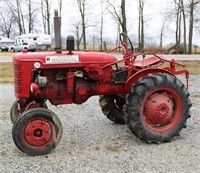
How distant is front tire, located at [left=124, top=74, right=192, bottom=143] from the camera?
4.82 metres

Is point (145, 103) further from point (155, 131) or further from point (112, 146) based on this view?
point (112, 146)

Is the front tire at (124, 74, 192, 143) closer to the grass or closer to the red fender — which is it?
the red fender

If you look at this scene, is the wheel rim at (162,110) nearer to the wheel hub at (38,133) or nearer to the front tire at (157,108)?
the front tire at (157,108)

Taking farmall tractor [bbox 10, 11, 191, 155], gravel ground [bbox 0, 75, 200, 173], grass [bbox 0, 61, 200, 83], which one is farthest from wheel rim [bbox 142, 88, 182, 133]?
grass [bbox 0, 61, 200, 83]

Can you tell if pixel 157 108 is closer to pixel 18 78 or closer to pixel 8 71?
pixel 18 78

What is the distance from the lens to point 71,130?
5.84 meters

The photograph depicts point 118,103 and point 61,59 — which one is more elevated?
point 61,59

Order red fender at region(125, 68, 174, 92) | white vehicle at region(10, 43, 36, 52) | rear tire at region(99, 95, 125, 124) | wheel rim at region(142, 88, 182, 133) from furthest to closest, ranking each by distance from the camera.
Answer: white vehicle at region(10, 43, 36, 52) → rear tire at region(99, 95, 125, 124) → red fender at region(125, 68, 174, 92) → wheel rim at region(142, 88, 182, 133)

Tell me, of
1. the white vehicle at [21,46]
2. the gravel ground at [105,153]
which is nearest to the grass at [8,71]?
the gravel ground at [105,153]

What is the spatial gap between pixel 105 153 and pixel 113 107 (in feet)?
5.39

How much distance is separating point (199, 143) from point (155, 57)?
1.52m

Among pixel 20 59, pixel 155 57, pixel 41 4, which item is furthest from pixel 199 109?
pixel 41 4

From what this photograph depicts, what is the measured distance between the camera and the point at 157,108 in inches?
198

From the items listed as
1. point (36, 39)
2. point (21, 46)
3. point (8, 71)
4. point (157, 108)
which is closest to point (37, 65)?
point (157, 108)
